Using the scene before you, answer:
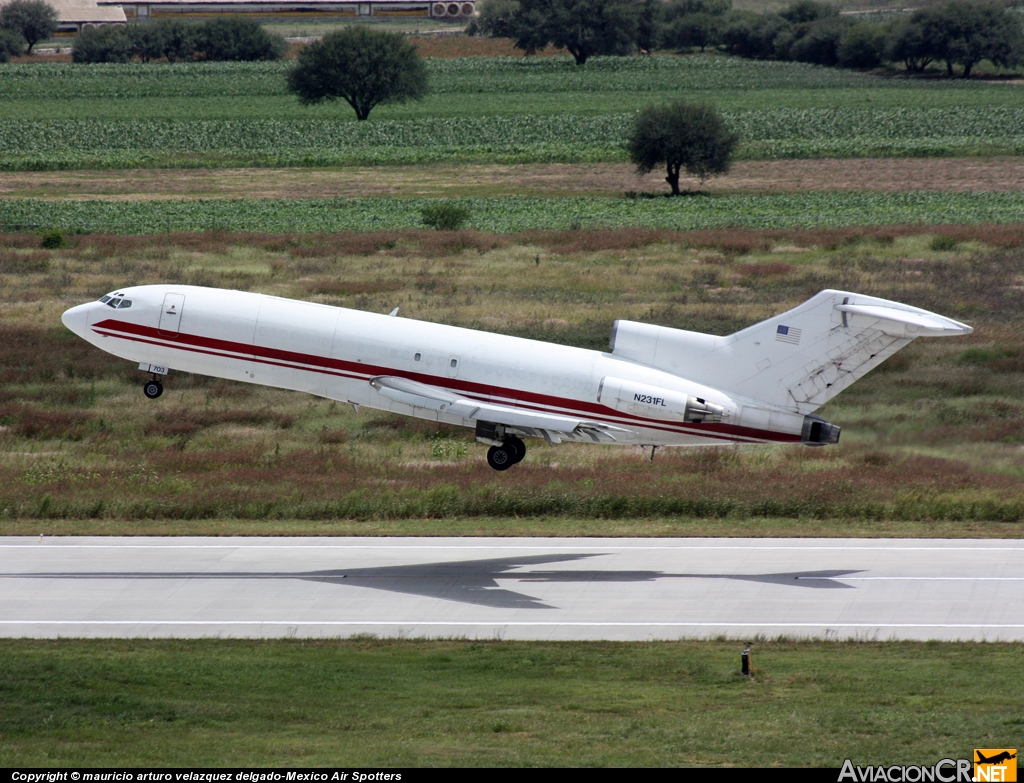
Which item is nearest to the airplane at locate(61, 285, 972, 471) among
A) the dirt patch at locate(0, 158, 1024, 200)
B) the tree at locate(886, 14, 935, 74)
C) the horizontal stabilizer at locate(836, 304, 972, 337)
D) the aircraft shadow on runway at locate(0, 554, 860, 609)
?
the horizontal stabilizer at locate(836, 304, 972, 337)

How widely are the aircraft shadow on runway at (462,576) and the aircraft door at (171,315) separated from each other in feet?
23.0

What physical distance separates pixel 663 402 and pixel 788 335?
3908 mm

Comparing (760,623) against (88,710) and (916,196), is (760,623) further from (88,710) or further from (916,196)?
(916,196)

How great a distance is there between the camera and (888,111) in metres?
156

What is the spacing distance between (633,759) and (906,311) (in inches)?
620

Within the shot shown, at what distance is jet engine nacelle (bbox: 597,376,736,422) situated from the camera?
34.3 meters

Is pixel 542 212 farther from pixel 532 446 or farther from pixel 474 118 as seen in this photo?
pixel 474 118

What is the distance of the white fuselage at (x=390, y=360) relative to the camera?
114 feet

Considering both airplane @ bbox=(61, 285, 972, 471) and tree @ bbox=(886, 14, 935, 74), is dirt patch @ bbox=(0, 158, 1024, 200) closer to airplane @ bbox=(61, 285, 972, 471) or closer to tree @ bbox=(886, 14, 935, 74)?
tree @ bbox=(886, 14, 935, 74)

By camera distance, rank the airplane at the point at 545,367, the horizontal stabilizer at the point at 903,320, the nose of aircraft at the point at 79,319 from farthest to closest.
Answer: the nose of aircraft at the point at 79,319
the airplane at the point at 545,367
the horizontal stabilizer at the point at 903,320

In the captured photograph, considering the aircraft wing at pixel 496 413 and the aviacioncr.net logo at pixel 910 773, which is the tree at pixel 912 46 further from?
the aviacioncr.net logo at pixel 910 773

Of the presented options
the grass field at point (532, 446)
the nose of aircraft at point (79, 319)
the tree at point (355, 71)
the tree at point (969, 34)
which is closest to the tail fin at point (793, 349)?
the grass field at point (532, 446)

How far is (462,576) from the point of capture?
35188mm

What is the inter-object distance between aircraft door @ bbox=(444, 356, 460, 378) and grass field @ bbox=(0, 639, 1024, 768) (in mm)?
8595
